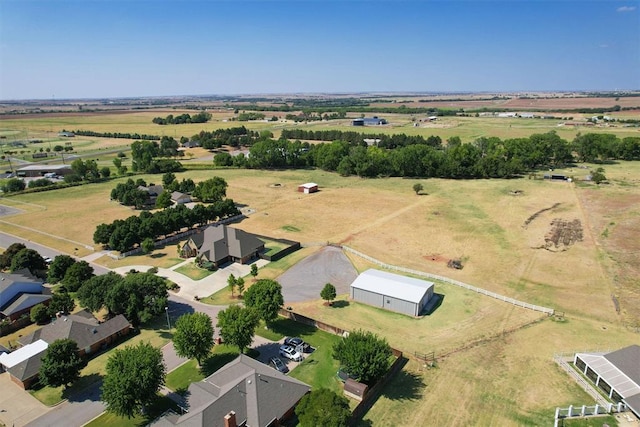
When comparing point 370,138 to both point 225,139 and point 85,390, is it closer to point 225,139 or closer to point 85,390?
point 225,139

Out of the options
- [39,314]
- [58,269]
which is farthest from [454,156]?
[39,314]

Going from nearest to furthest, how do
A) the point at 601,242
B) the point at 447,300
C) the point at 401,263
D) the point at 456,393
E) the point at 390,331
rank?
1. the point at 456,393
2. the point at 390,331
3. the point at 447,300
4. the point at 401,263
5. the point at 601,242

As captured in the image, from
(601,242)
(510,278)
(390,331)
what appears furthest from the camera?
(601,242)

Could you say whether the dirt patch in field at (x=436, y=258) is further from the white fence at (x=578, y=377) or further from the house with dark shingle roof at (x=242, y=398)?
the house with dark shingle roof at (x=242, y=398)

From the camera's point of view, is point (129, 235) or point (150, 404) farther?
point (129, 235)

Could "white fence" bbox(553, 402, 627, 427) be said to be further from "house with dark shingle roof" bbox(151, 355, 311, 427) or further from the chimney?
the chimney

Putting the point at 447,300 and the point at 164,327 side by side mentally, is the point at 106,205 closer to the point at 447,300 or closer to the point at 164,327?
the point at 164,327

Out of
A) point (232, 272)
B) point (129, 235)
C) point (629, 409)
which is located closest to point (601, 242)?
point (629, 409)

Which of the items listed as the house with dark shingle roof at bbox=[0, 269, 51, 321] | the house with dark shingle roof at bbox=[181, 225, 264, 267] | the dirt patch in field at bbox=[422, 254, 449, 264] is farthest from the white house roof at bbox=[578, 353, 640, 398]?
the house with dark shingle roof at bbox=[0, 269, 51, 321]
